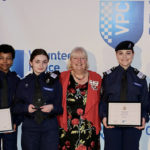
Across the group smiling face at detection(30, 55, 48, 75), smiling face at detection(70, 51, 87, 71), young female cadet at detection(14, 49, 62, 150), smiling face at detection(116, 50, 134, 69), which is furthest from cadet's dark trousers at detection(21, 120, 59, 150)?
smiling face at detection(116, 50, 134, 69)

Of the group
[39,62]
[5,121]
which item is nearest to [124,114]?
[39,62]

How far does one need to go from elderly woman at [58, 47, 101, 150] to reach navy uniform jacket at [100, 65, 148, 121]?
0.14 m

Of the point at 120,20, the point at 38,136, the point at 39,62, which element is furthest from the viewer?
the point at 120,20

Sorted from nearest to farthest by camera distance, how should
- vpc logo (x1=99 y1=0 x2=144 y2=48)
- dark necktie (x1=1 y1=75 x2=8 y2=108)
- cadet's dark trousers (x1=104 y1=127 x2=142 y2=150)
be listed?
cadet's dark trousers (x1=104 y1=127 x2=142 y2=150), dark necktie (x1=1 y1=75 x2=8 y2=108), vpc logo (x1=99 y1=0 x2=144 y2=48)

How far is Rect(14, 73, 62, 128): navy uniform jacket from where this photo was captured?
2.41 metres

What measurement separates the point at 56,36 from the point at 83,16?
1.46 ft

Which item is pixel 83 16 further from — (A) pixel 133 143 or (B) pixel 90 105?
(A) pixel 133 143

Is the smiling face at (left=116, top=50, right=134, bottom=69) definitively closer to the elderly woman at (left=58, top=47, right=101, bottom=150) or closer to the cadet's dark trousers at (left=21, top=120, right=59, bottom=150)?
the elderly woman at (left=58, top=47, right=101, bottom=150)

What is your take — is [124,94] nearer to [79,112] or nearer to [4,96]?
[79,112]

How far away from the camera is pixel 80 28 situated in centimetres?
327

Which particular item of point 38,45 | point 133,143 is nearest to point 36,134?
point 133,143

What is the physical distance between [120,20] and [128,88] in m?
1.14

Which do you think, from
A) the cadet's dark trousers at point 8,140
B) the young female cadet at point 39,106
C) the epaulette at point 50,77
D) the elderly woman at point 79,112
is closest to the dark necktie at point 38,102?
the young female cadet at point 39,106

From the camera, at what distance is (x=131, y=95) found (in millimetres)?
2488
